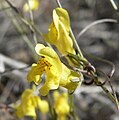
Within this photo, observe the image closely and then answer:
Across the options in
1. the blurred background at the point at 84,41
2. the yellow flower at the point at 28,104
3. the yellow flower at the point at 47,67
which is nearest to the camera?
the yellow flower at the point at 47,67

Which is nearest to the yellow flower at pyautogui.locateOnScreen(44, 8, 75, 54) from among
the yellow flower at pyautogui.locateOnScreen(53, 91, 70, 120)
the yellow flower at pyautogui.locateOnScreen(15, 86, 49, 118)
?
the yellow flower at pyautogui.locateOnScreen(15, 86, 49, 118)

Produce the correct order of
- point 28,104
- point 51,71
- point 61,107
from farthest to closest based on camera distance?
point 61,107 < point 28,104 < point 51,71

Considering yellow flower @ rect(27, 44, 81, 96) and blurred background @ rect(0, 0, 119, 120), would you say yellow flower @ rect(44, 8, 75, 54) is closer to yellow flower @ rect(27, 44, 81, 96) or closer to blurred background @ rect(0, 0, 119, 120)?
yellow flower @ rect(27, 44, 81, 96)

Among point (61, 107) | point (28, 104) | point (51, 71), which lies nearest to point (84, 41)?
point (61, 107)

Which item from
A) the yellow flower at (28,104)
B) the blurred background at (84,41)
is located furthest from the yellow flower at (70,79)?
the blurred background at (84,41)

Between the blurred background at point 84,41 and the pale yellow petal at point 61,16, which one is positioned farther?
the blurred background at point 84,41

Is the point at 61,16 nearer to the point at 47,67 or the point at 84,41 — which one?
the point at 47,67

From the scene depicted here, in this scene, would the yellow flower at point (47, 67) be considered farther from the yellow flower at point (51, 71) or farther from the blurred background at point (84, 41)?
the blurred background at point (84, 41)
